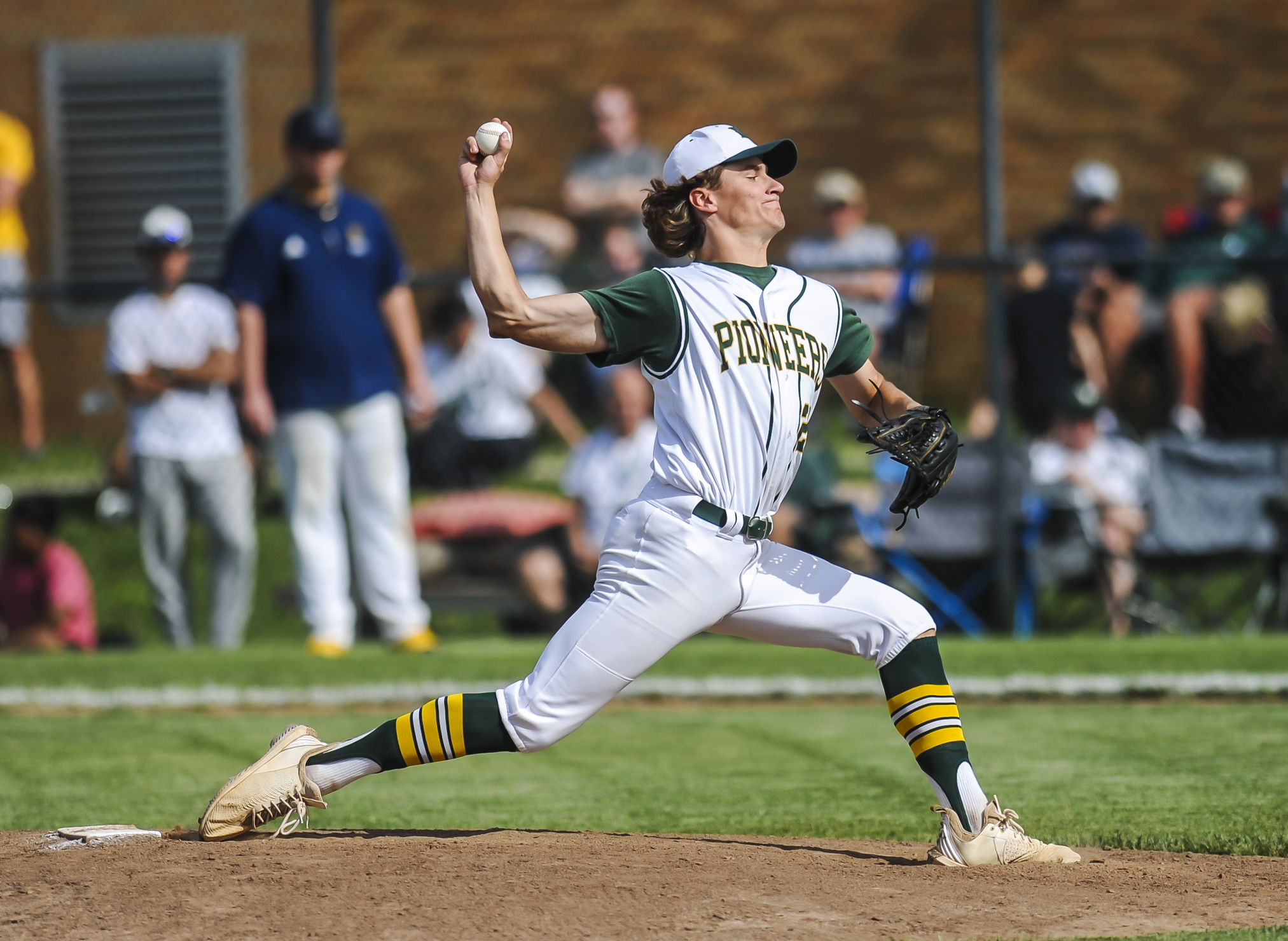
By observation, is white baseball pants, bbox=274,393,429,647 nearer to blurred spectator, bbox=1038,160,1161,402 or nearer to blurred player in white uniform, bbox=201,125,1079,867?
blurred player in white uniform, bbox=201,125,1079,867

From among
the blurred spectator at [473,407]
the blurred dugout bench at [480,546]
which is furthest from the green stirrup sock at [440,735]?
the blurred spectator at [473,407]

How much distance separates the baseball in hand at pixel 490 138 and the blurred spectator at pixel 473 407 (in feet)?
19.1

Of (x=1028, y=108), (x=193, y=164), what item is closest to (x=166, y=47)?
(x=193, y=164)

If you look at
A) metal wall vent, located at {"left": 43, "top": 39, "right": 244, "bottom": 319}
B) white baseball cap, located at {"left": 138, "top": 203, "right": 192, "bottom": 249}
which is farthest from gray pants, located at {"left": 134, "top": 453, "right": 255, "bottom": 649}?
metal wall vent, located at {"left": 43, "top": 39, "right": 244, "bottom": 319}

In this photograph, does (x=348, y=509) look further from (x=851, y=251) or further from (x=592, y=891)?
(x=592, y=891)

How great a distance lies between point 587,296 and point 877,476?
539 centimetres

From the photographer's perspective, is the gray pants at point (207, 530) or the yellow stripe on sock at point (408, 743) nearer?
the yellow stripe on sock at point (408, 743)

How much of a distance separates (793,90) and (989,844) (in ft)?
30.2

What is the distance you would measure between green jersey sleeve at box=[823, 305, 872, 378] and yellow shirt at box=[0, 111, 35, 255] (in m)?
8.24

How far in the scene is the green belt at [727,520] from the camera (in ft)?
13.6

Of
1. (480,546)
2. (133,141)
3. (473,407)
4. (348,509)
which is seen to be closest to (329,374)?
(348,509)

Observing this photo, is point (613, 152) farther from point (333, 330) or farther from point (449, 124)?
point (333, 330)

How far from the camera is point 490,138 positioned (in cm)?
402

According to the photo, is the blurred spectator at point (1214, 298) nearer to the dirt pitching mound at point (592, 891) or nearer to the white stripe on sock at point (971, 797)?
the dirt pitching mound at point (592, 891)
